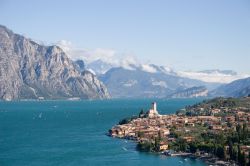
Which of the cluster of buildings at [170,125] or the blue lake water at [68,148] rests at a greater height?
the cluster of buildings at [170,125]

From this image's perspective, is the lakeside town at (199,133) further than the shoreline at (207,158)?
Yes

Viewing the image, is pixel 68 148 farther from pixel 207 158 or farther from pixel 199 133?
pixel 199 133

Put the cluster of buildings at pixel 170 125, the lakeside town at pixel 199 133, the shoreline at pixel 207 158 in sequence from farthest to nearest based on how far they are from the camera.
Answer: the cluster of buildings at pixel 170 125 → the lakeside town at pixel 199 133 → the shoreline at pixel 207 158

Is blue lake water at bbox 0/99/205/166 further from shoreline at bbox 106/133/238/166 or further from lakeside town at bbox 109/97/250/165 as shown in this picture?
lakeside town at bbox 109/97/250/165

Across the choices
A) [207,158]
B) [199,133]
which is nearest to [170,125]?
[199,133]

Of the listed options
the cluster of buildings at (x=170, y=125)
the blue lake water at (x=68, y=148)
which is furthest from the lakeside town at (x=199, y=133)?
the blue lake water at (x=68, y=148)

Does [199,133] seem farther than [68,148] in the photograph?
Yes

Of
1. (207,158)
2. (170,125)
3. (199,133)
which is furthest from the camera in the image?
(170,125)

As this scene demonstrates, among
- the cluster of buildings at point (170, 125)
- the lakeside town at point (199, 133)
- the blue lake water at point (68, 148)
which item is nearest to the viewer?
the blue lake water at point (68, 148)

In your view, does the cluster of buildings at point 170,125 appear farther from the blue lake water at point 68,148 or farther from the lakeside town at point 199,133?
the blue lake water at point 68,148

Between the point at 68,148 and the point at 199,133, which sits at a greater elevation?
the point at 199,133
